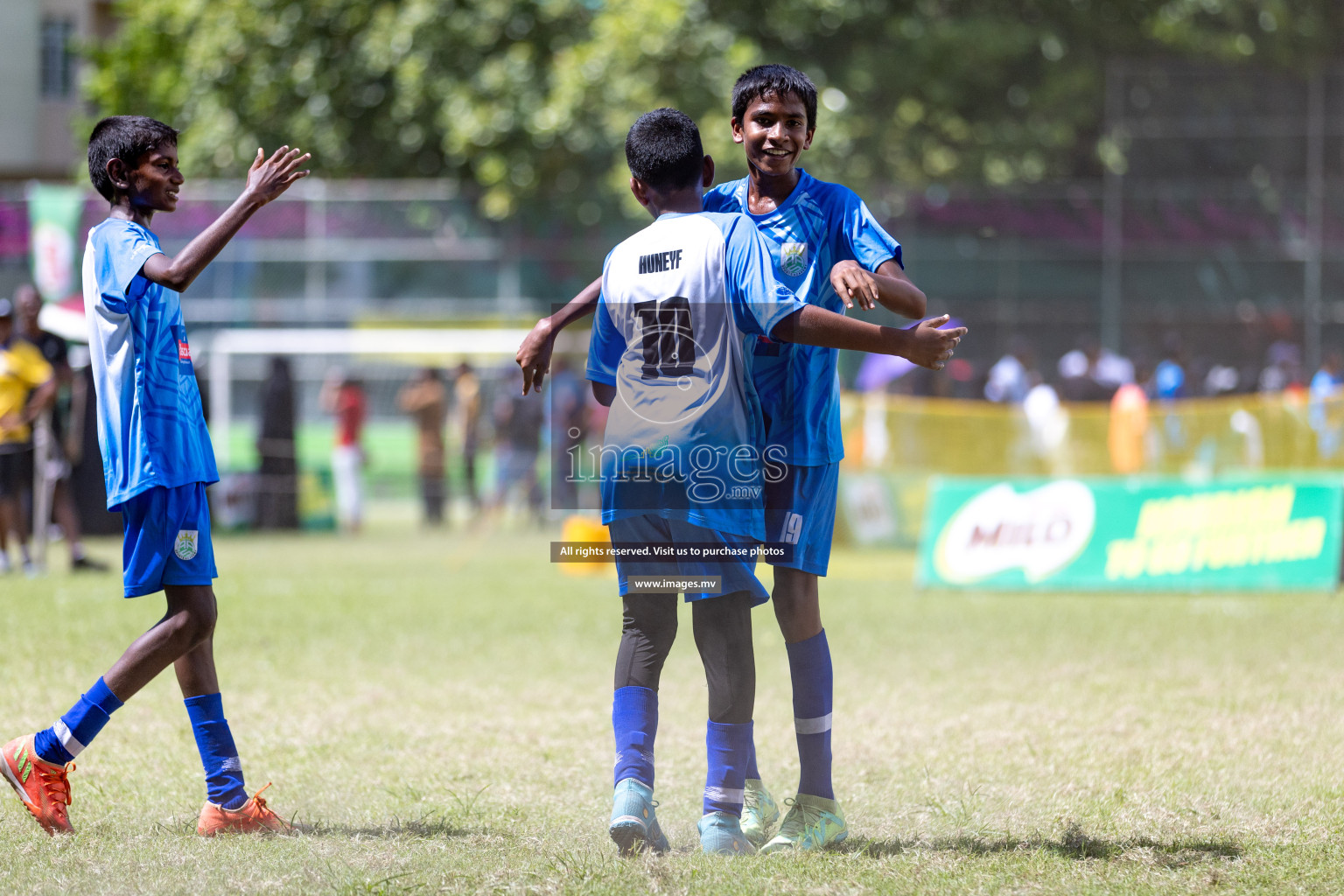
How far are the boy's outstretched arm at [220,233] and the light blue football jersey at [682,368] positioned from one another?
0.98 metres

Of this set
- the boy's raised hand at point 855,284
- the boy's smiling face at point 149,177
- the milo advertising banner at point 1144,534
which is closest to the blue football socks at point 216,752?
the boy's smiling face at point 149,177

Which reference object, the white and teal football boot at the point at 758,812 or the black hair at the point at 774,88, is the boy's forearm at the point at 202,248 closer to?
the black hair at the point at 774,88

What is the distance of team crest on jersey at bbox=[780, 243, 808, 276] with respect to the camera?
405 centimetres

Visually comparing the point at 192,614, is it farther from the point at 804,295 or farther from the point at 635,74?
the point at 635,74

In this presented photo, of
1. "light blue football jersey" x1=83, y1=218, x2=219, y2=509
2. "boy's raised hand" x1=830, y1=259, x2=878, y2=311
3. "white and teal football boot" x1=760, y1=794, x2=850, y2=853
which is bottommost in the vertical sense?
"white and teal football boot" x1=760, y1=794, x2=850, y2=853

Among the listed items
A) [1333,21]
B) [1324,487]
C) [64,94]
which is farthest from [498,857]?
[64,94]

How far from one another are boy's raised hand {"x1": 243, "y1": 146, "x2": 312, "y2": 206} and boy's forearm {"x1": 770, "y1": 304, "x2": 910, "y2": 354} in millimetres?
1398

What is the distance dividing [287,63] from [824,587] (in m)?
14.5

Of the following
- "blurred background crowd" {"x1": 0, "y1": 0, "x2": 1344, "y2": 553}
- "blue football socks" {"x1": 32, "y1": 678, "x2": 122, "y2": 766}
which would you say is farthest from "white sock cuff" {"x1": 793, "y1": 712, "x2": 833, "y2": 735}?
"blurred background crowd" {"x1": 0, "y1": 0, "x2": 1344, "y2": 553}

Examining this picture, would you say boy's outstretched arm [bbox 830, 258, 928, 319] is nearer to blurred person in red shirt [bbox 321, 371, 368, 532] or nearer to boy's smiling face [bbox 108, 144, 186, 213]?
boy's smiling face [bbox 108, 144, 186, 213]

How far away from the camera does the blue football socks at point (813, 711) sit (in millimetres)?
4129

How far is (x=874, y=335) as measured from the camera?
11.9 feet

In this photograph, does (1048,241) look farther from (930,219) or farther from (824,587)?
(824,587)

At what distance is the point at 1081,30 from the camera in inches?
886
